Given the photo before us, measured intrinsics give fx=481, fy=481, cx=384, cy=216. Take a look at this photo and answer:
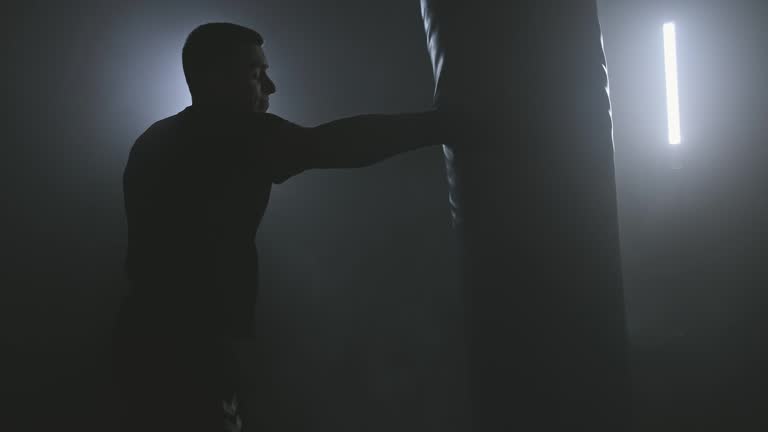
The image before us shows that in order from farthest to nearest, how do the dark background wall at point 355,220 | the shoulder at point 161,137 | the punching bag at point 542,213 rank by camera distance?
the dark background wall at point 355,220, the shoulder at point 161,137, the punching bag at point 542,213

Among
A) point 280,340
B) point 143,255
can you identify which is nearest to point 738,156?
point 280,340

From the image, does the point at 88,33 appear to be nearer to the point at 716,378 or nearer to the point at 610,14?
Result: the point at 610,14

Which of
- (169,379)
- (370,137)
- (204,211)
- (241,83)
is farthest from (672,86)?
(169,379)

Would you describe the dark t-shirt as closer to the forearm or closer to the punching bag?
the forearm

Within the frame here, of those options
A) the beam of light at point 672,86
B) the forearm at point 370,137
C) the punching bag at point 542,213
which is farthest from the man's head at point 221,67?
the beam of light at point 672,86

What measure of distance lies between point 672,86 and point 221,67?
3.94ft

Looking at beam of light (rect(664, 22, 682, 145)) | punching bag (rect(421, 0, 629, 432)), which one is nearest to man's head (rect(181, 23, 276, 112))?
punching bag (rect(421, 0, 629, 432))

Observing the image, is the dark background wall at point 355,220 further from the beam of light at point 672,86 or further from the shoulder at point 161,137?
the shoulder at point 161,137

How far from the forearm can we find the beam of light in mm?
824

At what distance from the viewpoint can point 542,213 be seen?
0.85m

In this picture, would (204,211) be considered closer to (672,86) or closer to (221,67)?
(221,67)

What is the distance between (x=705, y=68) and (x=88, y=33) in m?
1.78

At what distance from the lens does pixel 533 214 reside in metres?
0.85

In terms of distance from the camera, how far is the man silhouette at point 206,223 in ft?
3.00
